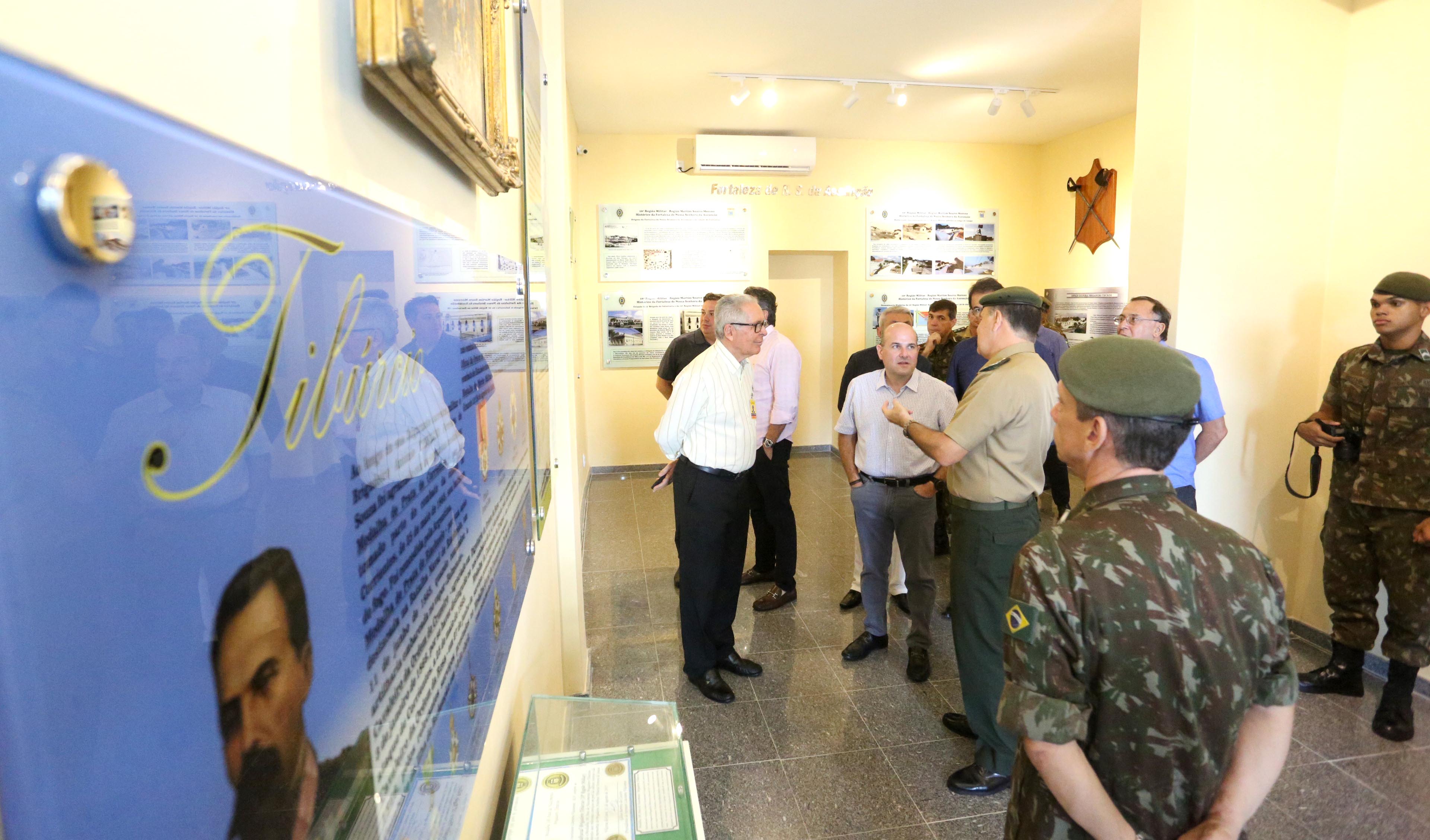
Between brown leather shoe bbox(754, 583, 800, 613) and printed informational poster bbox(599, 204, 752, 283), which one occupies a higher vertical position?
printed informational poster bbox(599, 204, 752, 283)

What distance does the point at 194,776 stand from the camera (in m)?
0.35

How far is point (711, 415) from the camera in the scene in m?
2.95

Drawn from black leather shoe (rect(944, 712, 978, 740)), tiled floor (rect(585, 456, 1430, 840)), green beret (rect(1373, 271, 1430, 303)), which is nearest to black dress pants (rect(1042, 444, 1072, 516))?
tiled floor (rect(585, 456, 1430, 840))

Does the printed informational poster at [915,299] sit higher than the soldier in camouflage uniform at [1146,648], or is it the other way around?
the printed informational poster at [915,299]

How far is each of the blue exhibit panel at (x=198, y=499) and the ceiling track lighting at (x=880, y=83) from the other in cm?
531

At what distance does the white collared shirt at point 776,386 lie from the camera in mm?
4258

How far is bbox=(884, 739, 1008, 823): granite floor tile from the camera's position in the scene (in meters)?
2.43

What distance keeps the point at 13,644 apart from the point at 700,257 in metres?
7.14

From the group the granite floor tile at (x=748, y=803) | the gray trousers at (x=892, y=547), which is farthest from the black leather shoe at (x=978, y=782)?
the gray trousers at (x=892, y=547)

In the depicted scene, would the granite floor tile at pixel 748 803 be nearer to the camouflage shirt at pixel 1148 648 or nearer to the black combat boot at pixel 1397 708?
the camouflage shirt at pixel 1148 648

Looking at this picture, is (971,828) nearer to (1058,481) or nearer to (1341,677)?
(1341,677)

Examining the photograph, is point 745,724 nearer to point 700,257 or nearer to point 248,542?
point 248,542

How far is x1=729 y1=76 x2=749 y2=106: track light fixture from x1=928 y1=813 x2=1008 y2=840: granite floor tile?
4.91m

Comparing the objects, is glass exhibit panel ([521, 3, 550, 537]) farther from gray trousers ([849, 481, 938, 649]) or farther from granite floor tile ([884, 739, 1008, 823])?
gray trousers ([849, 481, 938, 649])
